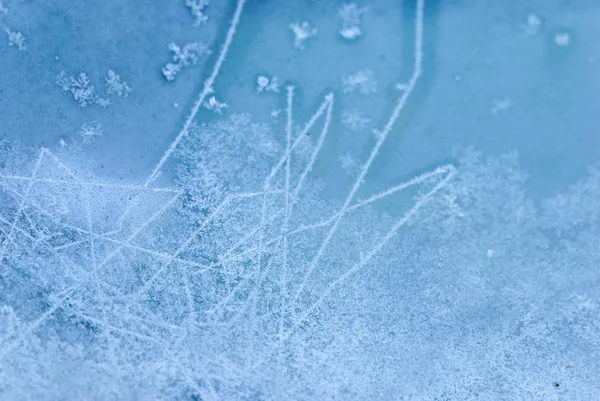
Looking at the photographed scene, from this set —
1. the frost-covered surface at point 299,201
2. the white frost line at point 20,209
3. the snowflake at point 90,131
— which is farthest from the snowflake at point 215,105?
the white frost line at point 20,209

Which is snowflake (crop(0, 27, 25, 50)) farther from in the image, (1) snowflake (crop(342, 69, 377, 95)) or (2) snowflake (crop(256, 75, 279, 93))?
(1) snowflake (crop(342, 69, 377, 95))

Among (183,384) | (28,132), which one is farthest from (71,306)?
(28,132)

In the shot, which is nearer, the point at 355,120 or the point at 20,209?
the point at 355,120

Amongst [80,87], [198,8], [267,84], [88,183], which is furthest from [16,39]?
[267,84]

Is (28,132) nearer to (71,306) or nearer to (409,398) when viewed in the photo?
(71,306)

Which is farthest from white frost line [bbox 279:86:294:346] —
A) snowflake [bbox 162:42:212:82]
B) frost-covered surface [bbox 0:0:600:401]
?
snowflake [bbox 162:42:212:82]

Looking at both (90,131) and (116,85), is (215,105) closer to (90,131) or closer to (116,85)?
(116,85)
